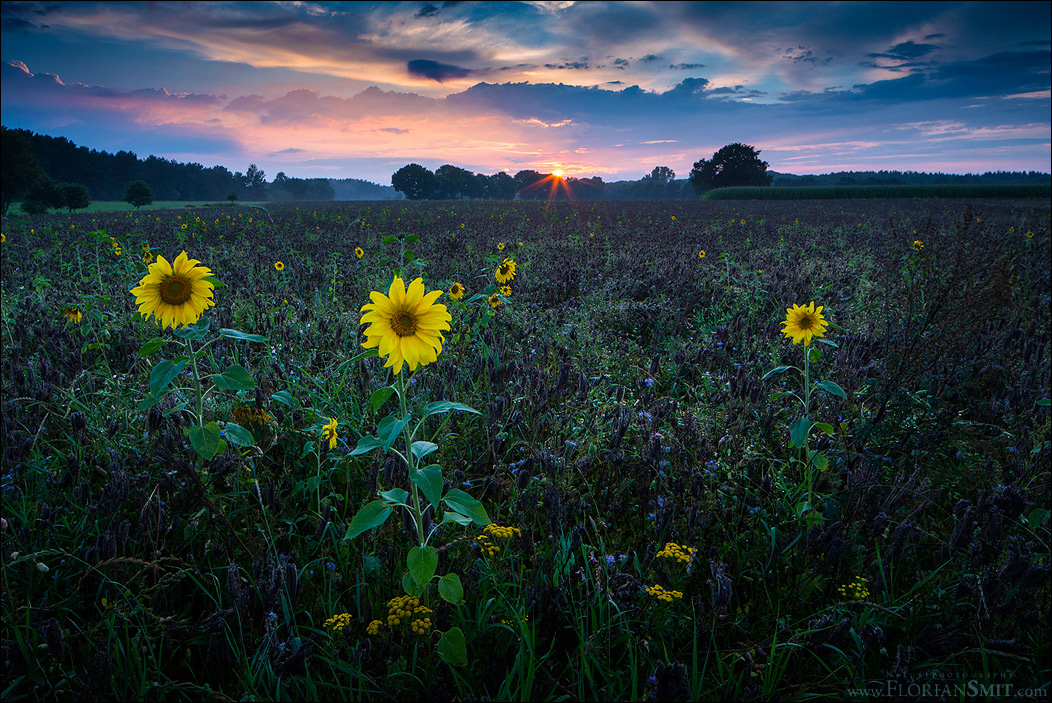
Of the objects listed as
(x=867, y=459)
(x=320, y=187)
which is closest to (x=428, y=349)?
(x=867, y=459)

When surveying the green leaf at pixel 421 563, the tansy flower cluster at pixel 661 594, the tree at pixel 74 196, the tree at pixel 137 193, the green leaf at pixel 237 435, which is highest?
the tree at pixel 137 193

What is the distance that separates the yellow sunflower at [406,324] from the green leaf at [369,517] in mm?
392

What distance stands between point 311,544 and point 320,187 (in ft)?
372

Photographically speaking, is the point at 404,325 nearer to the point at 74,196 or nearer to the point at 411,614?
the point at 411,614

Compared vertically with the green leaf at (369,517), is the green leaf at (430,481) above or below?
above

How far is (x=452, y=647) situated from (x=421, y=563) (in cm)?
25

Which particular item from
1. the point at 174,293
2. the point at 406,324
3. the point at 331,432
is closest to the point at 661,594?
the point at 406,324

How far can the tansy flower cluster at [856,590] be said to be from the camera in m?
1.61

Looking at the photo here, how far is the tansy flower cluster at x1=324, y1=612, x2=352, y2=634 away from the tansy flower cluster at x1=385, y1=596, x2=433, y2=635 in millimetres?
99

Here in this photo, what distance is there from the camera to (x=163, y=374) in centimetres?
158

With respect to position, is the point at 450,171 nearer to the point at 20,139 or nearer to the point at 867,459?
the point at 20,139

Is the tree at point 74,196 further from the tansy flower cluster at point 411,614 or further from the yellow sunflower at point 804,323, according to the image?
the yellow sunflower at point 804,323

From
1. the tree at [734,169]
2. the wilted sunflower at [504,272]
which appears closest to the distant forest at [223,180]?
the tree at [734,169]

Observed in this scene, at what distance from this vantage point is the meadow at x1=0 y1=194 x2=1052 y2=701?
141 centimetres
